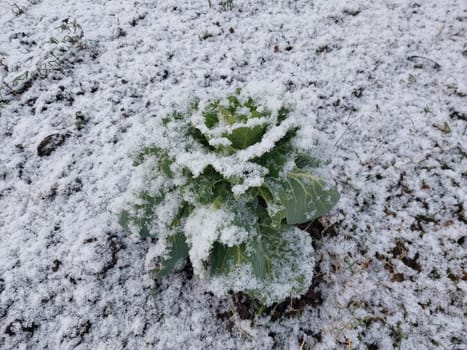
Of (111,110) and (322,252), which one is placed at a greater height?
(111,110)

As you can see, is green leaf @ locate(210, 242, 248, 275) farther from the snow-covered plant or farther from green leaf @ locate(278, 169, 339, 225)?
green leaf @ locate(278, 169, 339, 225)

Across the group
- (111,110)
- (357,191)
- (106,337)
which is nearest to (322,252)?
(357,191)

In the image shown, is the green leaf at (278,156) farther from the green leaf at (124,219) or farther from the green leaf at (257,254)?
the green leaf at (124,219)

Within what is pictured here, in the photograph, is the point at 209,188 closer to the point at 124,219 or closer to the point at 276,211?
the point at 276,211

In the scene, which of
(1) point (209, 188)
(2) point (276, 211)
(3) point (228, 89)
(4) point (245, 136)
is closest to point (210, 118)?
(4) point (245, 136)

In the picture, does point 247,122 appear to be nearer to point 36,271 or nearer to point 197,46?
point 36,271

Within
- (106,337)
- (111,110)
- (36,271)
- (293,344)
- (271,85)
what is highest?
(271,85)

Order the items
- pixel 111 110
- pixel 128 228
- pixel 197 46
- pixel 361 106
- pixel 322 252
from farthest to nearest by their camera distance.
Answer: pixel 197 46 → pixel 111 110 → pixel 361 106 → pixel 322 252 → pixel 128 228
